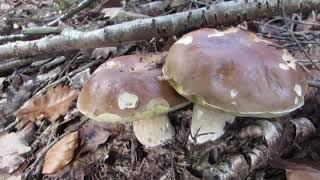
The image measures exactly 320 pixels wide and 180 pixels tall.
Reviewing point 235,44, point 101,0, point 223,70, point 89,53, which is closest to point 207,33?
point 235,44

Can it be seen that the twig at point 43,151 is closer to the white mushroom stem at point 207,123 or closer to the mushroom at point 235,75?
the white mushroom stem at point 207,123

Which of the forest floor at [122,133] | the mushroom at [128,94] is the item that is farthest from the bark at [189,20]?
the mushroom at [128,94]

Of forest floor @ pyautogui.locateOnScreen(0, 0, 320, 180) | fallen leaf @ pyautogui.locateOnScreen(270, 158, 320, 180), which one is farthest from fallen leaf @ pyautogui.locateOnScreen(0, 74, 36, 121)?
fallen leaf @ pyautogui.locateOnScreen(270, 158, 320, 180)

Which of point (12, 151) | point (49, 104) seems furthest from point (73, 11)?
point (12, 151)

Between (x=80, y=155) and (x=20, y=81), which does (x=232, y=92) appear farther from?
(x=20, y=81)

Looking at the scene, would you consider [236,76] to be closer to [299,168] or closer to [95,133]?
[299,168]

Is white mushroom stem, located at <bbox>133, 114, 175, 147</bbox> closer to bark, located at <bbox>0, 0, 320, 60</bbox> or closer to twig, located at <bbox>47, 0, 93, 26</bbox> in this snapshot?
bark, located at <bbox>0, 0, 320, 60</bbox>
